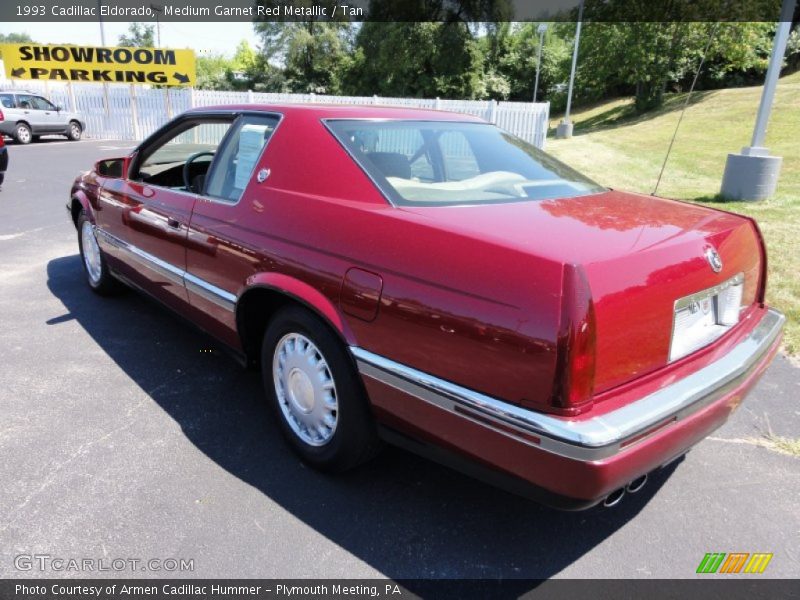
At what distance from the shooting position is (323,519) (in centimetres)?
236

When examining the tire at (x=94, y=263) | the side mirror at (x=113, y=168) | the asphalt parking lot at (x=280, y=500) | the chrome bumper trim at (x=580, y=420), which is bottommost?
the asphalt parking lot at (x=280, y=500)

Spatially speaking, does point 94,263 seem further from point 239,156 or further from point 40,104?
point 40,104

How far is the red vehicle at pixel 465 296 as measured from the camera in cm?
174

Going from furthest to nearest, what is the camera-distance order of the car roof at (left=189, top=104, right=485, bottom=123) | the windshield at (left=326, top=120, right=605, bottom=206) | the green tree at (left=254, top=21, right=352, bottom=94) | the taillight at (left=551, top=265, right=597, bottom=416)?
1. the green tree at (left=254, top=21, right=352, bottom=94)
2. the car roof at (left=189, top=104, right=485, bottom=123)
3. the windshield at (left=326, top=120, right=605, bottom=206)
4. the taillight at (left=551, top=265, right=597, bottom=416)

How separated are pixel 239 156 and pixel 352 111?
2.15 feet

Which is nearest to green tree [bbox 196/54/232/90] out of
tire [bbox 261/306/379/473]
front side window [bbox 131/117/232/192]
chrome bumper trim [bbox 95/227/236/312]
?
front side window [bbox 131/117/232/192]

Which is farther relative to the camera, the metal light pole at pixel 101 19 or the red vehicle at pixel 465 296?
the metal light pole at pixel 101 19

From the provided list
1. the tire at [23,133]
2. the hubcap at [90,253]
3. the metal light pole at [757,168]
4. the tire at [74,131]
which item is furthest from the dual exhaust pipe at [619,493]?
the tire at [74,131]

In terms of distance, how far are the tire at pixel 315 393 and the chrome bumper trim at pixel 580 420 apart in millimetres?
185

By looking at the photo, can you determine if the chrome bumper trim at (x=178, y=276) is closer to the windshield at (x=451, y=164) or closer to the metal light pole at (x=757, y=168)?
the windshield at (x=451, y=164)

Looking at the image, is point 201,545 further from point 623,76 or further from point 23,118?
point 623,76

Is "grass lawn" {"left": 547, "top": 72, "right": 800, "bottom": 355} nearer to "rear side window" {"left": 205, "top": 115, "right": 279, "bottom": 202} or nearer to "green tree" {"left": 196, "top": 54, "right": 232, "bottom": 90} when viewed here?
"rear side window" {"left": 205, "top": 115, "right": 279, "bottom": 202}

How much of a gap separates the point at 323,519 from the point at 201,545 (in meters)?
0.48

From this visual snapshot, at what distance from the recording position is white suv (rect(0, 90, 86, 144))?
1698cm
